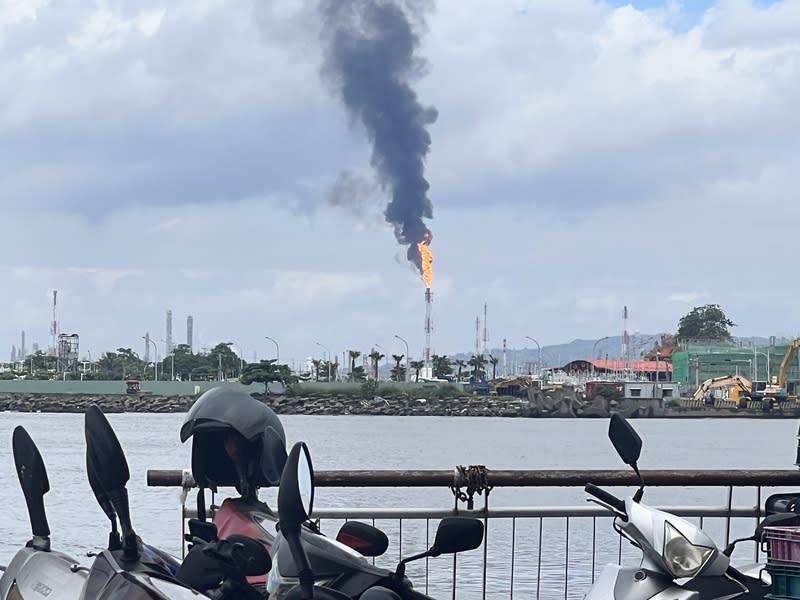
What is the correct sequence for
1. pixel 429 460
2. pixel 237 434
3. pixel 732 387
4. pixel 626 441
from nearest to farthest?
pixel 626 441, pixel 237 434, pixel 429 460, pixel 732 387

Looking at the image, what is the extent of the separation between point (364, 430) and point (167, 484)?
11190 centimetres

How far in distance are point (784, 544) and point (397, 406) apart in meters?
168

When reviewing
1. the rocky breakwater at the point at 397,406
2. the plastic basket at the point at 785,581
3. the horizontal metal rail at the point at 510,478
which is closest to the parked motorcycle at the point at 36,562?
the plastic basket at the point at 785,581

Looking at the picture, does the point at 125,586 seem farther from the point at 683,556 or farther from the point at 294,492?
the point at 683,556

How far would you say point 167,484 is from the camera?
28.5 ft

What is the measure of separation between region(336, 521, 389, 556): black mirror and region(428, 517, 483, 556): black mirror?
1.92ft

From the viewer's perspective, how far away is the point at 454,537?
16.3ft

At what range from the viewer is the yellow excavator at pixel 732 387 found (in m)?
171

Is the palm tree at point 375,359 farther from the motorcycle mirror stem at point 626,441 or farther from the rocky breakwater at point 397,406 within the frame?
the motorcycle mirror stem at point 626,441

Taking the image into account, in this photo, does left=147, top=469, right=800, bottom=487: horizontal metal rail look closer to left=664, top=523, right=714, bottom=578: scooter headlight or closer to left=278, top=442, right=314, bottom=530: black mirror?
left=664, top=523, right=714, bottom=578: scooter headlight

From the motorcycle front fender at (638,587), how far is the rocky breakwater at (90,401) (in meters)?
158

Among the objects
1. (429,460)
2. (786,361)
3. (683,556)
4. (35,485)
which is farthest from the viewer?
(786,361)

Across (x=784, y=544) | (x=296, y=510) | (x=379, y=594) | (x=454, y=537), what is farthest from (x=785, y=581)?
(x=296, y=510)

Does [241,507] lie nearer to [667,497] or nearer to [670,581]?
[670,581]
